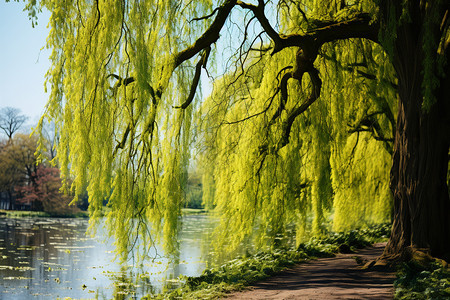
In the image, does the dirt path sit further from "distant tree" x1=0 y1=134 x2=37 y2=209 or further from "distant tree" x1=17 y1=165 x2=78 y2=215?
"distant tree" x1=0 y1=134 x2=37 y2=209

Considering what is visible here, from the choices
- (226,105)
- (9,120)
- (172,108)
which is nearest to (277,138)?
(226,105)

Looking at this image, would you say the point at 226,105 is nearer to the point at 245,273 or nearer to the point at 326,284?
the point at 245,273

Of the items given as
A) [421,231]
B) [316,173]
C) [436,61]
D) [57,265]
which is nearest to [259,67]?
[316,173]

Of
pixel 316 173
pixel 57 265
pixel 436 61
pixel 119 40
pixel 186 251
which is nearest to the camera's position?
pixel 119 40

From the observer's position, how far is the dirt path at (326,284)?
4.77 meters

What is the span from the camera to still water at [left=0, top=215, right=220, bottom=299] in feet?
25.9

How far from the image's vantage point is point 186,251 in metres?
12.8

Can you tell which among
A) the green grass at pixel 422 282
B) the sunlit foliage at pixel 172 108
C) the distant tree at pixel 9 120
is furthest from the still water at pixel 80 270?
the distant tree at pixel 9 120

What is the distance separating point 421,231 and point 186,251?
7.92 meters

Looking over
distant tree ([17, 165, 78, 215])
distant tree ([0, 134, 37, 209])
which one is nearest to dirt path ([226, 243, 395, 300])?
distant tree ([17, 165, 78, 215])

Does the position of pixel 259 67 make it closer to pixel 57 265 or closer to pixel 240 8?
pixel 240 8

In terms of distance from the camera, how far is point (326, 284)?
5375mm

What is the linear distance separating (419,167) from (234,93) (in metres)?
2.51

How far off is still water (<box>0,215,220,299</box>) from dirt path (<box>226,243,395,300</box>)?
1.09 metres
